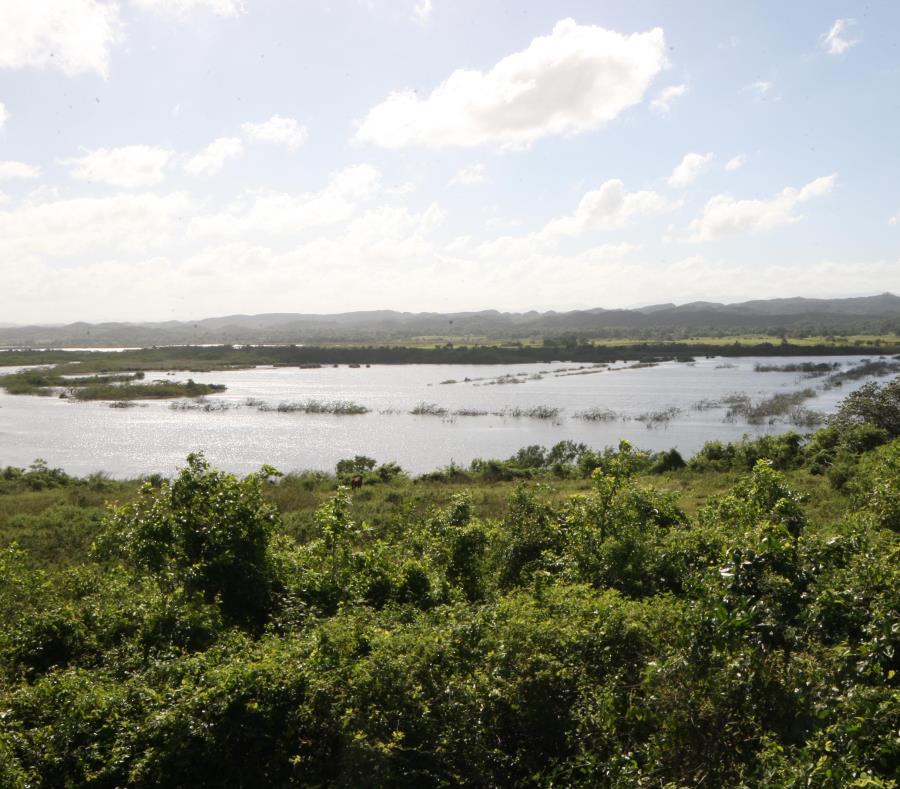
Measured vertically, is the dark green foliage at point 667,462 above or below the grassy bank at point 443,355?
below

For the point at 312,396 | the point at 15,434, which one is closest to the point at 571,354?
the point at 312,396

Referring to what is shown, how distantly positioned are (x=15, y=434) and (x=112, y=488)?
2119 centimetres

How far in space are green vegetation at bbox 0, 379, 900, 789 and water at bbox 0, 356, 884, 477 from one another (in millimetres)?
24183

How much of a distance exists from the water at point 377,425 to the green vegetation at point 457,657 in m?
24.2

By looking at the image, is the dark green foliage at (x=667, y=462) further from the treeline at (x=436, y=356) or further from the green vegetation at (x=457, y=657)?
the treeline at (x=436, y=356)

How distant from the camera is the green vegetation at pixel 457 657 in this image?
6.95 m

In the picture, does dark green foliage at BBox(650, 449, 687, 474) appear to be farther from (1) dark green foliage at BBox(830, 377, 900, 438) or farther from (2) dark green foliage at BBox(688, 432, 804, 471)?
(1) dark green foliage at BBox(830, 377, 900, 438)

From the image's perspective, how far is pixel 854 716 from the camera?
609cm

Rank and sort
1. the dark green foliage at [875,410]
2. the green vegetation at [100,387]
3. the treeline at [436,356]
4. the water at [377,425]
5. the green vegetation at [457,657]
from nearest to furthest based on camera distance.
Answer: the green vegetation at [457,657], the dark green foliage at [875,410], the water at [377,425], the green vegetation at [100,387], the treeline at [436,356]

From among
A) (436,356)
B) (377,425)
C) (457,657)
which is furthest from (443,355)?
(457,657)

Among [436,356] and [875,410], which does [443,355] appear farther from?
[875,410]

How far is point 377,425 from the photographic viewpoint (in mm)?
50062

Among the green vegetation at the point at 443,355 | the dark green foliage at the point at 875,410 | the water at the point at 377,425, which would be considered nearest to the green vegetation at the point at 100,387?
the water at the point at 377,425

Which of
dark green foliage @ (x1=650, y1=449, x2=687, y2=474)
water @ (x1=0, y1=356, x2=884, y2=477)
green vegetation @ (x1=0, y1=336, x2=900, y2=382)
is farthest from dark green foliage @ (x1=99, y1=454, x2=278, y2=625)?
green vegetation @ (x1=0, y1=336, x2=900, y2=382)
